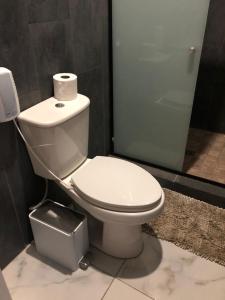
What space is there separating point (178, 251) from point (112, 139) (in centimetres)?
103

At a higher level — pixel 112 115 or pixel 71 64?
pixel 71 64

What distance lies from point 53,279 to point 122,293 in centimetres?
35

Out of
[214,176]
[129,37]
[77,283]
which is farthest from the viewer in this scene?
[214,176]

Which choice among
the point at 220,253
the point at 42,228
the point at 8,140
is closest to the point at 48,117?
the point at 8,140

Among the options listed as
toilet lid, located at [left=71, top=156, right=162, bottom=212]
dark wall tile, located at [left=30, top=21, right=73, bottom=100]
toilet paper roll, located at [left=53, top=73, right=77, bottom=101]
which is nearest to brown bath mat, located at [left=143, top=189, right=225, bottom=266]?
toilet lid, located at [left=71, top=156, right=162, bottom=212]

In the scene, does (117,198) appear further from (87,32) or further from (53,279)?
(87,32)

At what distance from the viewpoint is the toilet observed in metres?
1.16

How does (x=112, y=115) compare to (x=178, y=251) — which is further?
(x=112, y=115)

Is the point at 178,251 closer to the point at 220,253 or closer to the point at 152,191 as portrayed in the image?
the point at 220,253

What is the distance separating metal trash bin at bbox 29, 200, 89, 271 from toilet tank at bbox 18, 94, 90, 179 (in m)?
0.23

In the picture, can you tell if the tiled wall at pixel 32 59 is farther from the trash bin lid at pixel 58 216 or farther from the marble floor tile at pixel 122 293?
the marble floor tile at pixel 122 293

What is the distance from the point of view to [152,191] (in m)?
1.20

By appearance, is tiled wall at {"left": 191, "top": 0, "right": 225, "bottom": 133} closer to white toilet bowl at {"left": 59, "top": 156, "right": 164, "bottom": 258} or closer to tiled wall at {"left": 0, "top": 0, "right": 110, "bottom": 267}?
tiled wall at {"left": 0, "top": 0, "right": 110, "bottom": 267}

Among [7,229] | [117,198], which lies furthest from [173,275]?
[7,229]
